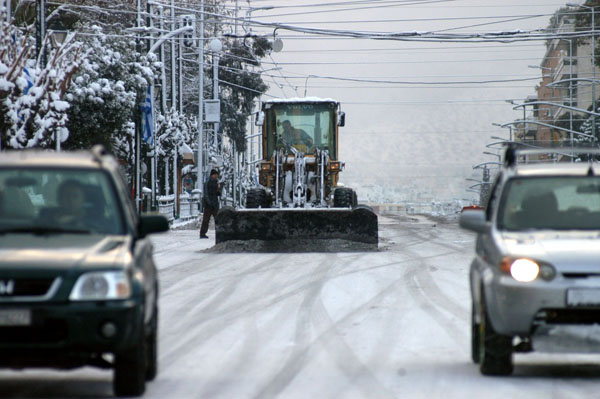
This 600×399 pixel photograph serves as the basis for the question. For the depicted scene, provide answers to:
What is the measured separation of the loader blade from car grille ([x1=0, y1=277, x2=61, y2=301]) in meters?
19.4

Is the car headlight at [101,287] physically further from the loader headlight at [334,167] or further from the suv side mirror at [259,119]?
the loader headlight at [334,167]

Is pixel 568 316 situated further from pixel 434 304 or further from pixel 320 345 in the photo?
pixel 434 304

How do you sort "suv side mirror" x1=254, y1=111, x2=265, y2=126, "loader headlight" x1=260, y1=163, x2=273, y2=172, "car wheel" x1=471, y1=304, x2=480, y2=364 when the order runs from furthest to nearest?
"loader headlight" x1=260, y1=163, x2=273, y2=172, "suv side mirror" x1=254, y1=111, x2=265, y2=126, "car wheel" x1=471, y1=304, x2=480, y2=364

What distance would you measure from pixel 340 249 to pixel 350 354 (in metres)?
16.0

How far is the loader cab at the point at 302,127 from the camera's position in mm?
29938

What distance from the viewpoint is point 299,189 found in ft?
95.2

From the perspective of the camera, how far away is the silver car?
8.51 meters

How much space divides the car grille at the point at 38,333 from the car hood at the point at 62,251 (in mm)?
351

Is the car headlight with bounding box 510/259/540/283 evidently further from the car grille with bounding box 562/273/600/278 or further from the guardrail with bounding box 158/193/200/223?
the guardrail with bounding box 158/193/200/223

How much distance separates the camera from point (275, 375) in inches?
364

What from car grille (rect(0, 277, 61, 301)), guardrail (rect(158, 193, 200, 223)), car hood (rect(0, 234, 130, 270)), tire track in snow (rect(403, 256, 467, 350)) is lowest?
guardrail (rect(158, 193, 200, 223))

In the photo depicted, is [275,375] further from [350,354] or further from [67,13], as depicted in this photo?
[67,13]

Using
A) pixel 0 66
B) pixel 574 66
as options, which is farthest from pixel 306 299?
pixel 574 66

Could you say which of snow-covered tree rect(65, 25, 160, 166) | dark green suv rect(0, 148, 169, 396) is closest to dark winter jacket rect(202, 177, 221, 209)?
snow-covered tree rect(65, 25, 160, 166)
